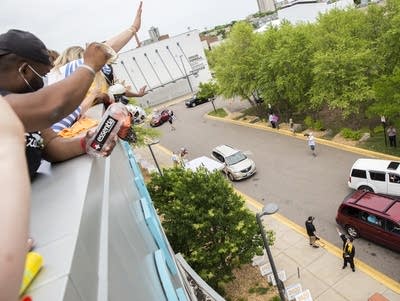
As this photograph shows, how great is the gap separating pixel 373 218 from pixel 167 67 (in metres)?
44.9

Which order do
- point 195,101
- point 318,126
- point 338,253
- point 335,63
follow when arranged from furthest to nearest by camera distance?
point 195,101, point 318,126, point 335,63, point 338,253

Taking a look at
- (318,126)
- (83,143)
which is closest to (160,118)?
(318,126)

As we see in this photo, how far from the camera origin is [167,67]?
54.7 m

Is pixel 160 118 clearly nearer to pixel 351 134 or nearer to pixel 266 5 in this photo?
pixel 351 134

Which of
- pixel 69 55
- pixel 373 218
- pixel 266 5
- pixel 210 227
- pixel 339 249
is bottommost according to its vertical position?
pixel 266 5

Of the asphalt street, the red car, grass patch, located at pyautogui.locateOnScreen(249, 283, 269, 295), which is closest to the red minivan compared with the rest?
the asphalt street

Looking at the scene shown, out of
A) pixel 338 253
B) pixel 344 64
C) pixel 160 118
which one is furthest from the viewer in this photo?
pixel 160 118

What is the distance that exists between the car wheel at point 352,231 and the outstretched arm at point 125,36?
12.2m

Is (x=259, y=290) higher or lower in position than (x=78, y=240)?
lower

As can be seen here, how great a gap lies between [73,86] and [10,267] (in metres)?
1.47

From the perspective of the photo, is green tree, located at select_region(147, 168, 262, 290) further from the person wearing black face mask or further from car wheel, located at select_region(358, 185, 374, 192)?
the person wearing black face mask

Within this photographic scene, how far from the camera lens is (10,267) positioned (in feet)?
2.82

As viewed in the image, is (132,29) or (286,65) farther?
(286,65)

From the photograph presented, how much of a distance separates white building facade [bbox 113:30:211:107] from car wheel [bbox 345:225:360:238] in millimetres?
41001
